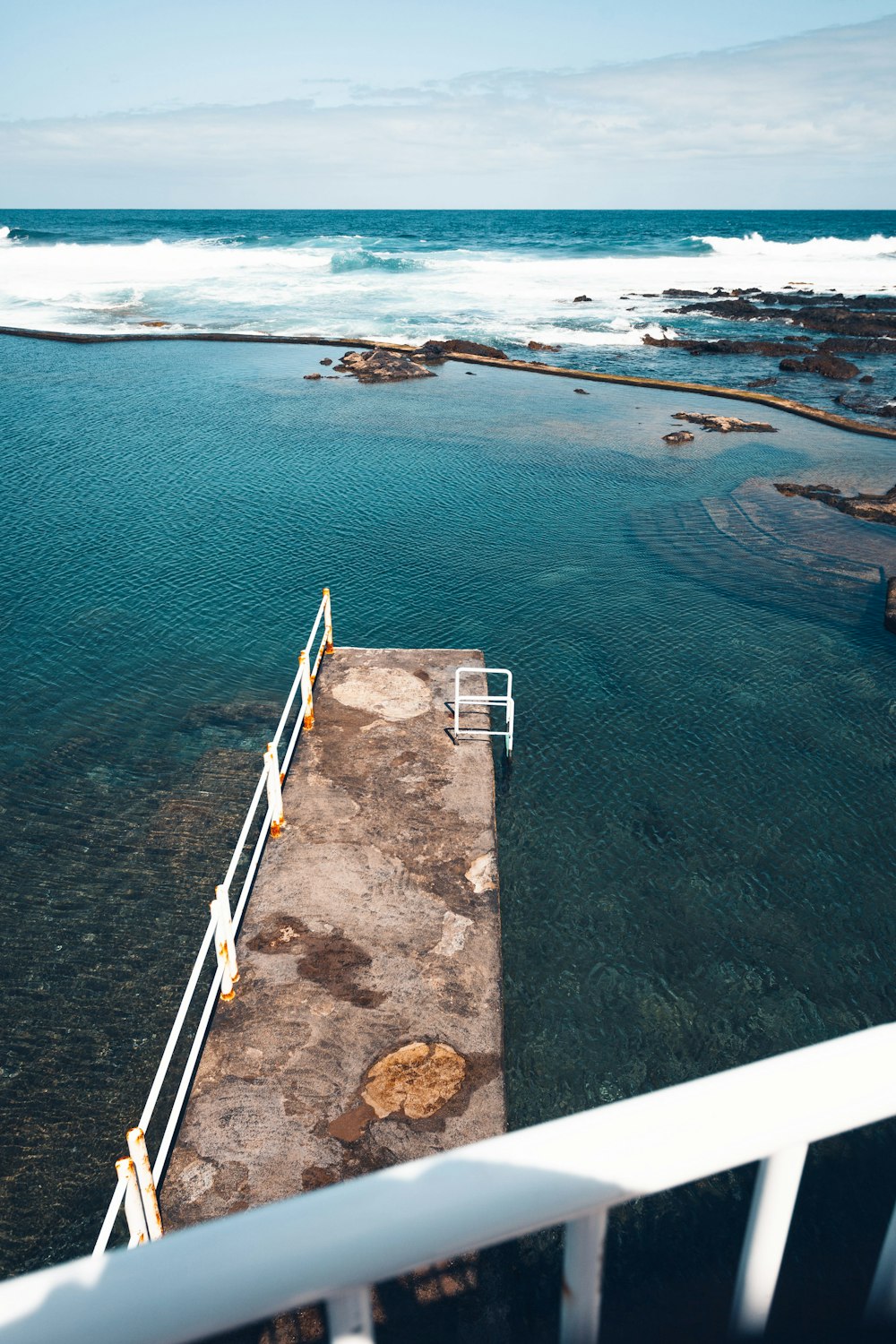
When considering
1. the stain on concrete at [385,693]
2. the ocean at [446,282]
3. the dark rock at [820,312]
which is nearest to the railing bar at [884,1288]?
the stain on concrete at [385,693]

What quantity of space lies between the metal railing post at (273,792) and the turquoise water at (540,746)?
1542 mm

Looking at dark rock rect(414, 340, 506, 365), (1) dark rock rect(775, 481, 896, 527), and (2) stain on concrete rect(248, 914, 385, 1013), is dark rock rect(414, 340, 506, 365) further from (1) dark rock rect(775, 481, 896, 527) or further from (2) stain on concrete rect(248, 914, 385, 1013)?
(2) stain on concrete rect(248, 914, 385, 1013)

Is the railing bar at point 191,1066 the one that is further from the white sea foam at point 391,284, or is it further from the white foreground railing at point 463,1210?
the white sea foam at point 391,284

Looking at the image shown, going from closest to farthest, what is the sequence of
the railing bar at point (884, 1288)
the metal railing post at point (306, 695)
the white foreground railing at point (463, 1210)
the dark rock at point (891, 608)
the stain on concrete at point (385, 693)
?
the white foreground railing at point (463, 1210), the railing bar at point (884, 1288), the metal railing post at point (306, 695), the stain on concrete at point (385, 693), the dark rock at point (891, 608)

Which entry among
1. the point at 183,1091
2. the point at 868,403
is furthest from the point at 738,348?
the point at 183,1091

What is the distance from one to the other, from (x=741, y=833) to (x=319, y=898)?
646 centimetres

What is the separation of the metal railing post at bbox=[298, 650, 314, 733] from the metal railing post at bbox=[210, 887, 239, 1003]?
4.79 m

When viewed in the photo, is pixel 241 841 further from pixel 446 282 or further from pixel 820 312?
pixel 446 282

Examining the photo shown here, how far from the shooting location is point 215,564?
2119 cm

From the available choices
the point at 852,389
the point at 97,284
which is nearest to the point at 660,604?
the point at 852,389

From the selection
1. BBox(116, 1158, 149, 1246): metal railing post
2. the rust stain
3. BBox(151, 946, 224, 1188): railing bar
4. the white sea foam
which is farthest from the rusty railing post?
the white sea foam

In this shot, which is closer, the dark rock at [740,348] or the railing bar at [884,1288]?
the railing bar at [884,1288]

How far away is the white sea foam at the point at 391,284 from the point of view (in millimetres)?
57281

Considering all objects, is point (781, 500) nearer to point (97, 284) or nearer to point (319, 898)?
point (319, 898)
